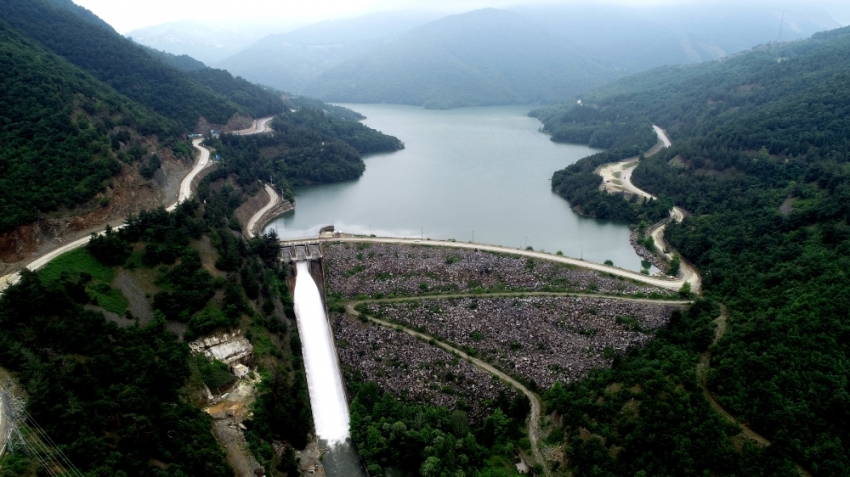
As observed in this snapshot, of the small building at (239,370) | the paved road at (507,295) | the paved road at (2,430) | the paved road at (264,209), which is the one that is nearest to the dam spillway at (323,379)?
the paved road at (507,295)

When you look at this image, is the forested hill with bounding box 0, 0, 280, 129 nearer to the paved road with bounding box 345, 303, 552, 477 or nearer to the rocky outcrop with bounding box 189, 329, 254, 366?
the rocky outcrop with bounding box 189, 329, 254, 366

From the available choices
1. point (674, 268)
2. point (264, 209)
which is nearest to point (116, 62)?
point (264, 209)

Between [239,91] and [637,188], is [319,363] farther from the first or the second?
[239,91]

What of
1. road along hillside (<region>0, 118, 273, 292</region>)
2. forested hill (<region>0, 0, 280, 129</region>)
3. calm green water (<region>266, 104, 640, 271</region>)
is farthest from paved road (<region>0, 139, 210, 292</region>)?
forested hill (<region>0, 0, 280, 129</region>)

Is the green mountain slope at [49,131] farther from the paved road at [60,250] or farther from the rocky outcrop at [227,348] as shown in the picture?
the rocky outcrop at [227,348]

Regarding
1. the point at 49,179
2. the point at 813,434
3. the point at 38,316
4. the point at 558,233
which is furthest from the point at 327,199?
the point at 813,434

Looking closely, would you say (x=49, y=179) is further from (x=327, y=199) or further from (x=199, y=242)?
(x=327, y=199)
